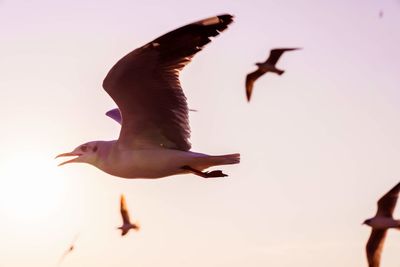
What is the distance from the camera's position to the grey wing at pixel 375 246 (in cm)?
1752

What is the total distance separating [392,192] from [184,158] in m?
6.55

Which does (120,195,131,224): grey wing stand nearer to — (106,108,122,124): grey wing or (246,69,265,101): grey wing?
(246,69,265,101): grey wing

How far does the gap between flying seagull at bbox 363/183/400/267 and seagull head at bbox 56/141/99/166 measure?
24.1ft

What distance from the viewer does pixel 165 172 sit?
41.7 feet

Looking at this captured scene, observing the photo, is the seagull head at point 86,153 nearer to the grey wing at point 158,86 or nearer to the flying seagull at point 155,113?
the flying seagull at point 155,113

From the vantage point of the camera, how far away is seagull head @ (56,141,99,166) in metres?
13.1

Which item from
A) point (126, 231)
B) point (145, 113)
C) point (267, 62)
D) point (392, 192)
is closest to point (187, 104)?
point (145, 113)

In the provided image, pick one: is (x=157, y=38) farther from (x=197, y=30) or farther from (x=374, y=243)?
(x=374, y=243)

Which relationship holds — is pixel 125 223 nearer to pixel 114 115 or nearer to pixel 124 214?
pixel 124 214

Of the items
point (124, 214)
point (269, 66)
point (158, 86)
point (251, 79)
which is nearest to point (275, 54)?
point (269, 66)

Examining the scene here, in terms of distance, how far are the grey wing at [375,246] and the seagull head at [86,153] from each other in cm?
755

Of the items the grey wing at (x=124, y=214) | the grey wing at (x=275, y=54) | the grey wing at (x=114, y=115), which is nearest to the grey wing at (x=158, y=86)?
the grey wing at (x=114, y=115)

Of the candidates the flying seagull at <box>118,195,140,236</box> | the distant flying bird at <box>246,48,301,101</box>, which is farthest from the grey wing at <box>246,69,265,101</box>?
the flying seagull at <box>118,195,140,236</box>

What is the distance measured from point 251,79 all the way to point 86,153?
400 inches
